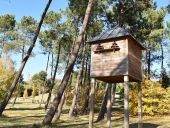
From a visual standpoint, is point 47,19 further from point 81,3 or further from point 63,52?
point 81,3

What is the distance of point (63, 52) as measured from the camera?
47469 mm

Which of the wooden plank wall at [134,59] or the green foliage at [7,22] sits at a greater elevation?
the green foliage at [7,22]

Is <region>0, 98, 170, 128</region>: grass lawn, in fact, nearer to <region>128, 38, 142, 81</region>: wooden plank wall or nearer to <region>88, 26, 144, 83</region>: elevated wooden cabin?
<region>128, 38, 142, 81</region>: wooden plank wall

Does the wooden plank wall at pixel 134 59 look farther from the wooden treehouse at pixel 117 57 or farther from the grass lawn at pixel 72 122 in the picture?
the grass lawn at pixel 72 122

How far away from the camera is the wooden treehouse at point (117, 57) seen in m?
14.7

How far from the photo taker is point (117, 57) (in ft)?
49.4

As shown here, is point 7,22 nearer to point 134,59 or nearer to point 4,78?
point 4,78

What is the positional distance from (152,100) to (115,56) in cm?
1330

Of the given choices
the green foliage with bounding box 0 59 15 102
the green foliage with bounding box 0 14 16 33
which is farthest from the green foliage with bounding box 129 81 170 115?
the green foliage with bounding box 0 14 16 33

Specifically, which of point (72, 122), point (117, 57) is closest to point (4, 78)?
point (72, 122)

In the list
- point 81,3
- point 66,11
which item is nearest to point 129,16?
point 81,3

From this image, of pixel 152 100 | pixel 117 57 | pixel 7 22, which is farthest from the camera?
pixel 7 22

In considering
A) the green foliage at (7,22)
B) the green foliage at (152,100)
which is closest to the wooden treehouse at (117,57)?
the green foliage at (152,100)

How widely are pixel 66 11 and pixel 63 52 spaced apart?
12.5 m
